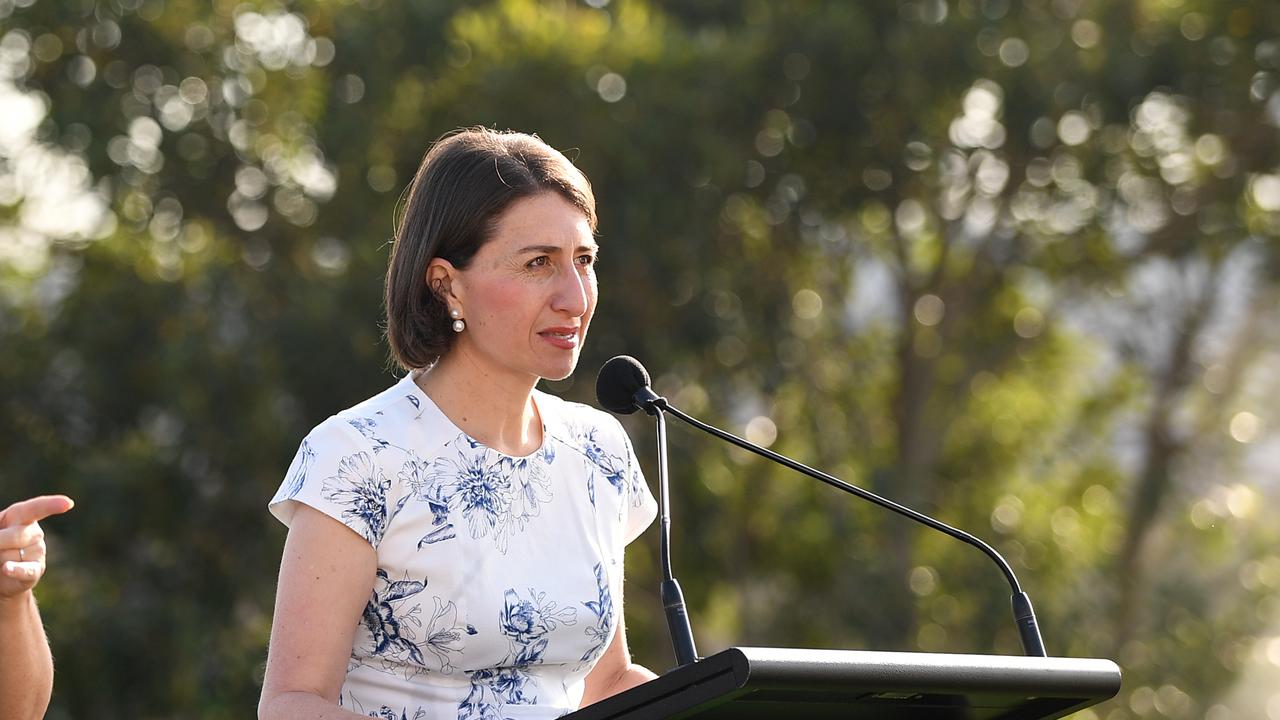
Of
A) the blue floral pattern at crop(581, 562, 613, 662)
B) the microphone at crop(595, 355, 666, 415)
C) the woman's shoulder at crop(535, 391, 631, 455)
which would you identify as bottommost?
the blue floral pattern at crop(581, 562, 613, 662)

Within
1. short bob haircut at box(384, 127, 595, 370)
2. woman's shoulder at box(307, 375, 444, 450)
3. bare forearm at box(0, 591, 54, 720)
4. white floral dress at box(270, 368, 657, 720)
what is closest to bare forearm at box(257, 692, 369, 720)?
white floral dress at box(270, 368, 657, 720)

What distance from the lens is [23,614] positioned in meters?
2.27

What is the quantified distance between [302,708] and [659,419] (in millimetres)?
561

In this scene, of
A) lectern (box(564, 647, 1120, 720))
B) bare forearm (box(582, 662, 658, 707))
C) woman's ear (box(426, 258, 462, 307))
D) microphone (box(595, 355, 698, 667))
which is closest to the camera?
lectern (box(564, 647, 1120, 720))

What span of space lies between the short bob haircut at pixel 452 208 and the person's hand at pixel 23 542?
1.68 ft

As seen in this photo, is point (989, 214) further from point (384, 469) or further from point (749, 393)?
point (384, 469)

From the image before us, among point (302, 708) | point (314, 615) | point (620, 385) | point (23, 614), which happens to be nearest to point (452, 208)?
point (620, 385)

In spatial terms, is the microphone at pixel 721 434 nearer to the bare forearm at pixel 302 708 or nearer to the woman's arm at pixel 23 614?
the bare forearm at pixel 302 708

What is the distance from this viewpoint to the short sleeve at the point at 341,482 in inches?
82.0

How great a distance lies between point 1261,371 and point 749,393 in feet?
13.3

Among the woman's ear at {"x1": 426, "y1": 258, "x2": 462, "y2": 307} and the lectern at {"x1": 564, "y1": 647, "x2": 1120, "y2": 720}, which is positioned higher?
the woman's ear at {"x1": 426, "y1": 258, "x2": 462, "y2": 307}

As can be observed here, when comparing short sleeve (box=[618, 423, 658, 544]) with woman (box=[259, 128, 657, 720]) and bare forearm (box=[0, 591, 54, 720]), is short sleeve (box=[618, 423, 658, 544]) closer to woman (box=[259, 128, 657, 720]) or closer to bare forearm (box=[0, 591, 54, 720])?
woman (box=[259, 128, 657, 720])

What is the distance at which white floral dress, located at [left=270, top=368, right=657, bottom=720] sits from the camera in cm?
213

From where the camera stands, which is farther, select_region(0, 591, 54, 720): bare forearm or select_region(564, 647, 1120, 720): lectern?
select_region(0, 591, 54, 720): bare forearm
